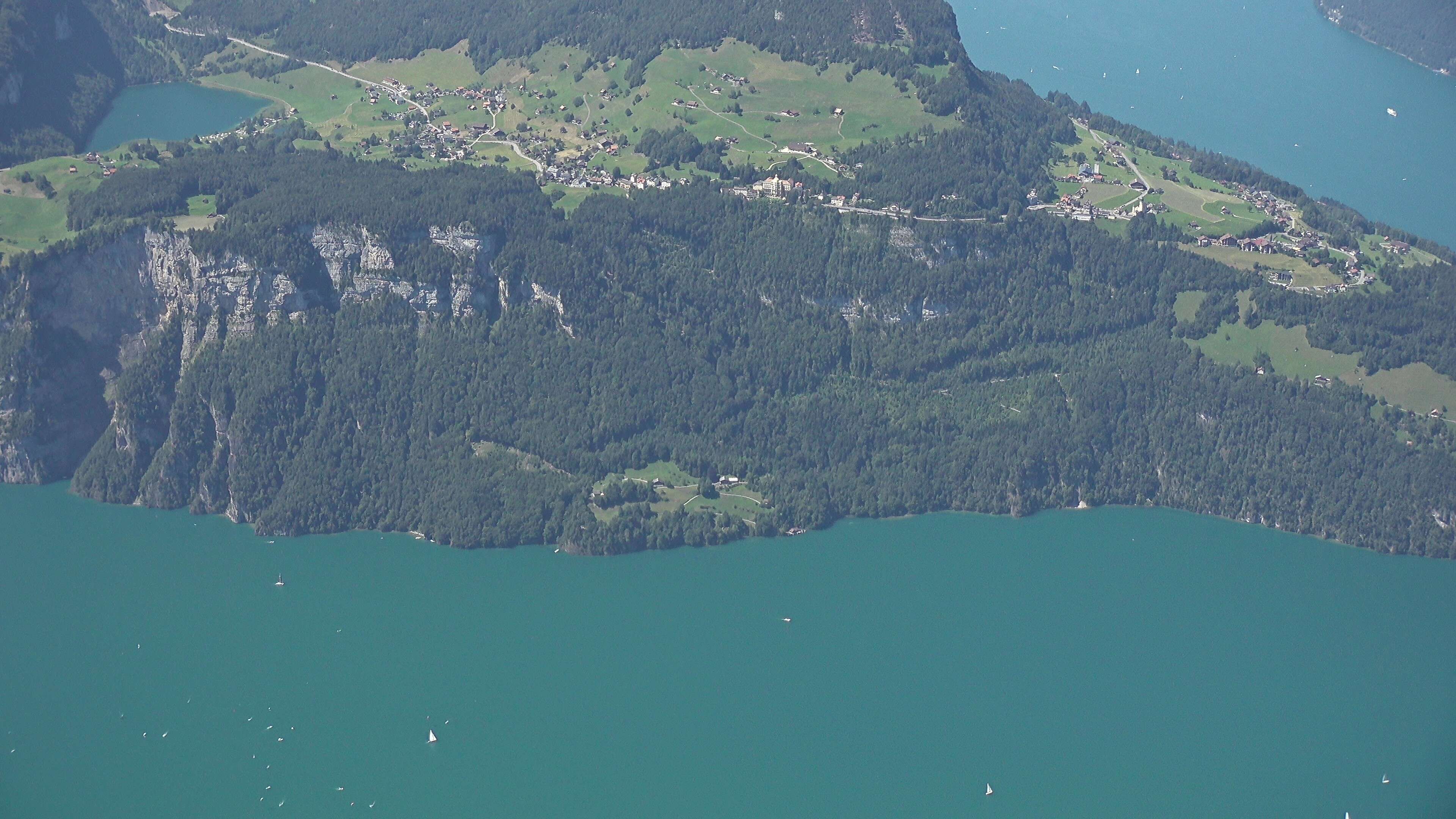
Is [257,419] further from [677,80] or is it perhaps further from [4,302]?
[677,80]

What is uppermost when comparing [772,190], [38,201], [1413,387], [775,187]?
[1413,387]

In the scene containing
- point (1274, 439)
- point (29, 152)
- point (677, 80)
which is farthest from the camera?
point (677, 80)

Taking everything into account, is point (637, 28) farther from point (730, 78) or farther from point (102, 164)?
point (102, 164)

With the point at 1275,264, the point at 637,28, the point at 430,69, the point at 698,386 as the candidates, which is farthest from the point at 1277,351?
the point at 430,69

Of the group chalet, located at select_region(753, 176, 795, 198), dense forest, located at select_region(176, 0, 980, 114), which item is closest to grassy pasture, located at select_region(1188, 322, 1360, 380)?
dense forest, located at select_region(176, 0, 980, 114)

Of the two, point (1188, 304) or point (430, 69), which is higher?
point (1188, 304)

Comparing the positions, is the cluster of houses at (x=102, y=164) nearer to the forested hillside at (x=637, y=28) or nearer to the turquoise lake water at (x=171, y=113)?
the turquoise lake water at (x=171, y=113)

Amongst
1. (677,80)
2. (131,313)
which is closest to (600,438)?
(131,313)
